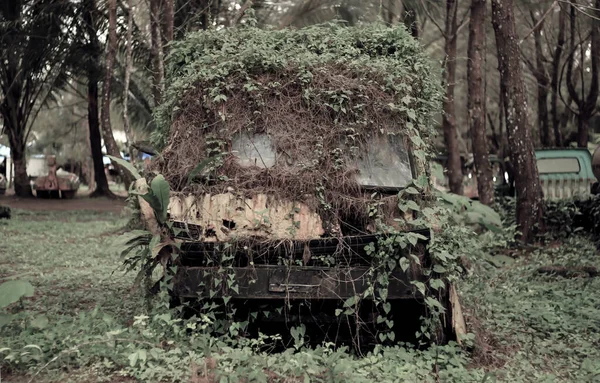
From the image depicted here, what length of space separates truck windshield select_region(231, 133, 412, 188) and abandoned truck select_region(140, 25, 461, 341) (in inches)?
0.5

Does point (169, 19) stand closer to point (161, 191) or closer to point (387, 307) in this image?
point (161, 191)

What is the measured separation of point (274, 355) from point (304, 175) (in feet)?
4.98

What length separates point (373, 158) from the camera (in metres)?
6.17

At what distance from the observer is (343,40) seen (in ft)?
22.6

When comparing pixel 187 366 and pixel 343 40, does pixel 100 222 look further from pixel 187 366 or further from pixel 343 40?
pixel 187 366

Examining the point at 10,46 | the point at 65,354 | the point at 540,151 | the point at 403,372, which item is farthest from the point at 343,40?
Answer: the point at 10,46

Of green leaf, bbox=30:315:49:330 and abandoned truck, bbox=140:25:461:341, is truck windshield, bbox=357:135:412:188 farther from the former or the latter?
green leaf, bbox=30:315:49:330

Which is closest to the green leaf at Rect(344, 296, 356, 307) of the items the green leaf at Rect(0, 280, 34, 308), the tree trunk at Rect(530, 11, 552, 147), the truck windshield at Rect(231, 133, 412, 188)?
the truck windshield at Rect(231, 133, 412, 188)

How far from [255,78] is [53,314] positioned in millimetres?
3065

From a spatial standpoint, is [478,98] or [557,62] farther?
[557,62]

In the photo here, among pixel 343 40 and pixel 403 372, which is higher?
pixel 343 40

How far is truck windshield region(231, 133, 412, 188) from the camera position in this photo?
6016 mm

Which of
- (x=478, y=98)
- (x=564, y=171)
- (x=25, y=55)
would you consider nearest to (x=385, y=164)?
(x=478, y=98)

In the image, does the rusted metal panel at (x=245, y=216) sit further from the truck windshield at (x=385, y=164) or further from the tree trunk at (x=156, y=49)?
the tree trunk at (x=156, y=49)
